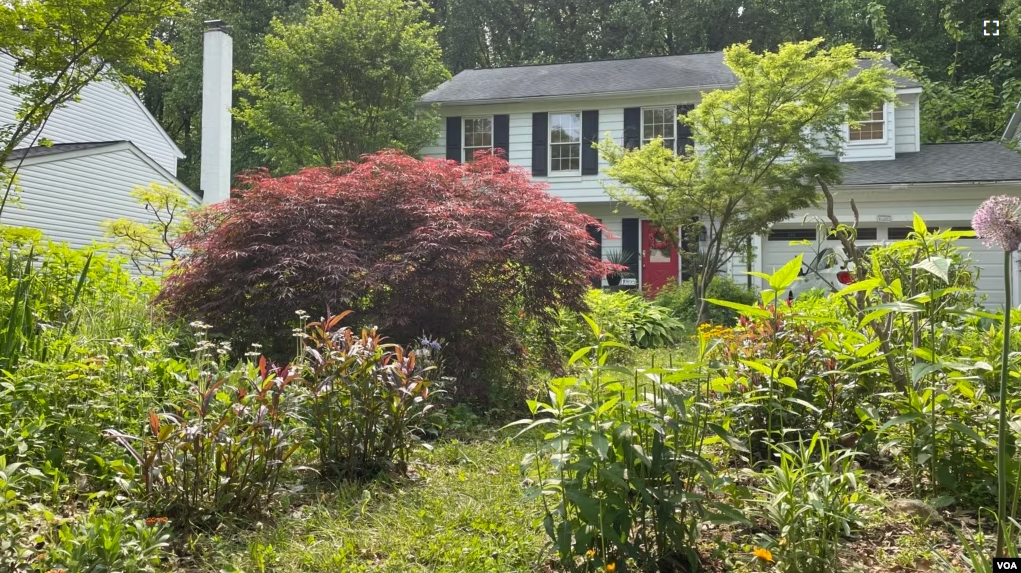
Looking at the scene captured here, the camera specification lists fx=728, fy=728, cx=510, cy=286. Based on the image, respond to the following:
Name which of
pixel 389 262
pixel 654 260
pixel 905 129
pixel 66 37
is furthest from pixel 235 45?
pixel 389 262

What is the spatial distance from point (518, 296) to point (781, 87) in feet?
23.5

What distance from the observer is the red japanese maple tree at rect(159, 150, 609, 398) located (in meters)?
5.02

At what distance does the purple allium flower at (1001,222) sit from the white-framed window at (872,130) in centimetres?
1501

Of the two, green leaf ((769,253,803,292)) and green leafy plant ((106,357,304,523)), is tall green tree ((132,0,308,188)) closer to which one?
green leafy plant ((106,357,304,523))

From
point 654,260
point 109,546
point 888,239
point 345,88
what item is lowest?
point 109,546

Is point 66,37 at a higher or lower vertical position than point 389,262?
higher

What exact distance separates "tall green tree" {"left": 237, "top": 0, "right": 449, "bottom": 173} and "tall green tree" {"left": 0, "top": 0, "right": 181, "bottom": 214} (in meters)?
8.89

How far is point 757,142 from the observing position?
36.9 ft

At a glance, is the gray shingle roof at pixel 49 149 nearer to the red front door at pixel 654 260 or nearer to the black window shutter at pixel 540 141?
the black window shutter at pixel 540 141

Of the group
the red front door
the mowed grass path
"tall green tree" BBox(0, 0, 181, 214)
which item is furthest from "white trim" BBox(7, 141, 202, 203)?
the mowed grass path

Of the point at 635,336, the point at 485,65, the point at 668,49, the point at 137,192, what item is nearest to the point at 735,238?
the point at 635,336

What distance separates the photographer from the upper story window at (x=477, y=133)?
16.9 m

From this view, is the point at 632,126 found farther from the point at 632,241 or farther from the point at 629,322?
the point at 629,322

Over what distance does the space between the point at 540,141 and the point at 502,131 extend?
3.04 ft
